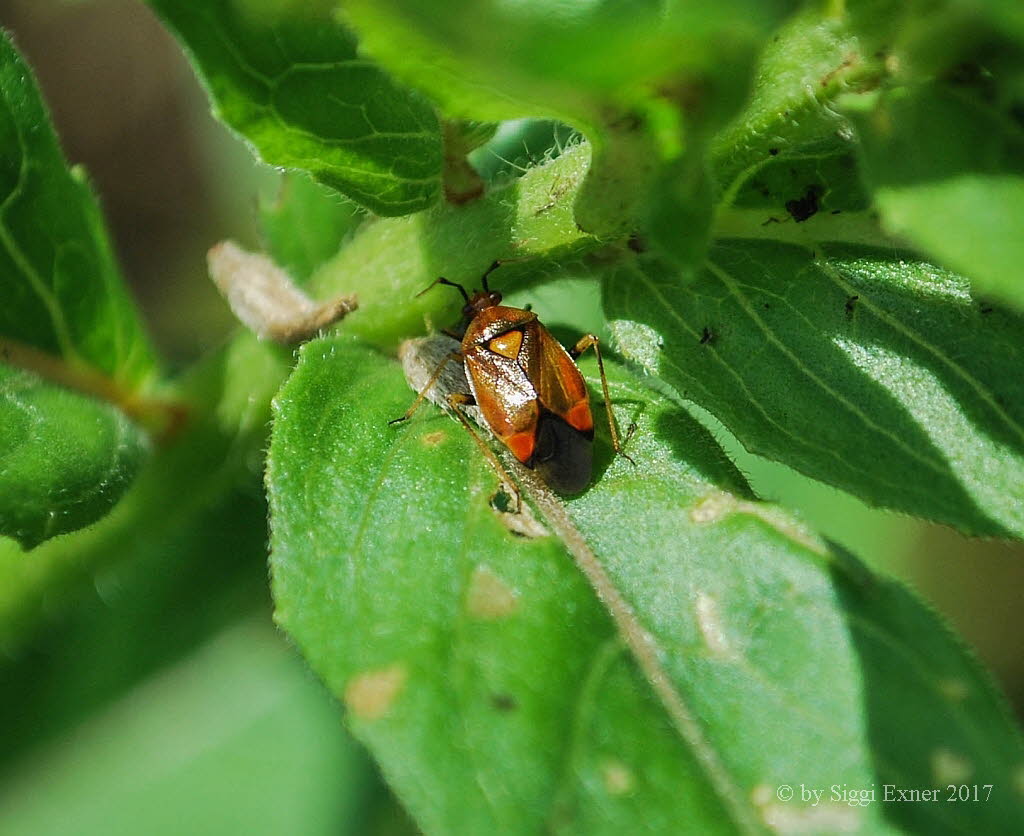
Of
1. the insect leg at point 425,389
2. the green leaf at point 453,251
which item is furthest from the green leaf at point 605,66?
the insect leg at point 425,389

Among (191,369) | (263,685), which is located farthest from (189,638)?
(191,369)

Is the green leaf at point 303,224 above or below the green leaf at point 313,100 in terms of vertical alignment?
below

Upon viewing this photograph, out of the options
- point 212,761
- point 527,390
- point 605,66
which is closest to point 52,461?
point 527,390

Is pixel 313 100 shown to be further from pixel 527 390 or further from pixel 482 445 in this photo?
pixel 527 390

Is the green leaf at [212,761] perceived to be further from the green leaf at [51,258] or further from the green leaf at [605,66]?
the green leaf at [605,66]

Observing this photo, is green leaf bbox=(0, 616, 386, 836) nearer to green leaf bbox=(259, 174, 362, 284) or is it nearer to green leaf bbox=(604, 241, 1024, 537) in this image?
green leaf bbox=(259, 174, 362, 284)

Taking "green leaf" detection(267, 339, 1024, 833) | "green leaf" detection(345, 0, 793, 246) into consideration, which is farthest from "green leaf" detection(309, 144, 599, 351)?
"green leaf" detection(345, 0, 793, 246)
